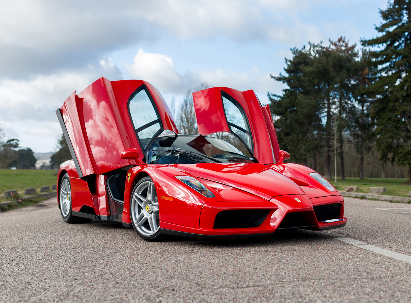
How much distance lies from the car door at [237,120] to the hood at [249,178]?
42.4 inches

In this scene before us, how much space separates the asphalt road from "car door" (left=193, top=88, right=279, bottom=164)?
142 centimetres

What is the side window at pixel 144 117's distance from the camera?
519cm

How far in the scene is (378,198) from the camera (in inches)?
444

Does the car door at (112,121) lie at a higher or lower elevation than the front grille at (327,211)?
higher

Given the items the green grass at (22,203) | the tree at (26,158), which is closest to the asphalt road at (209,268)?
the green grass at (22,203)

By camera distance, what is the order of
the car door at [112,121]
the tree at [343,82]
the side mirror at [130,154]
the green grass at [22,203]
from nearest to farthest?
the side mirror at [130,154] → the car door at [112,121] → the green grass at [22,203] → the tree at [343,82]

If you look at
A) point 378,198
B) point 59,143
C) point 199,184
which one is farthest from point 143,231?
point 59,143

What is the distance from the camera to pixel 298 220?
3.95 meters

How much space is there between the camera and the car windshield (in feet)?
16.3

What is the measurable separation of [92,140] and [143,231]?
5.59 ft

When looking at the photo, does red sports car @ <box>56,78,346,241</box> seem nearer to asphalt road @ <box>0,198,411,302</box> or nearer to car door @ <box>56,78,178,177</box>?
car door @ <box>56,78,178,177</box>

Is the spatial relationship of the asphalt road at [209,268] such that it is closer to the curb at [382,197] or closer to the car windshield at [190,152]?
the car windshield at [190,152]

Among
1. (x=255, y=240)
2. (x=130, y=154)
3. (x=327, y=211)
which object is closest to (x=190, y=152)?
(x=130, y=154)

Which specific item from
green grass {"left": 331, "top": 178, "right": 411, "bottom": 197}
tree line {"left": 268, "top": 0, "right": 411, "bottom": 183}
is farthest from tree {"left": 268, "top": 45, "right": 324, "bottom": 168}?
green grass {"left": 331, "top": 178, "right": 411, "bottom": 197}
